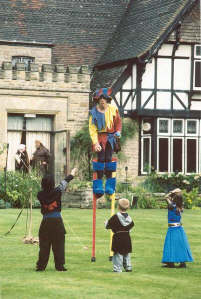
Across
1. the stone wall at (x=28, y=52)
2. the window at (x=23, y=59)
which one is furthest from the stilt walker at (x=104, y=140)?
the window at (x=23, y=59)

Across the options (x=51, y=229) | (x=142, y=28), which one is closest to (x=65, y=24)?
(x=142, y=28)

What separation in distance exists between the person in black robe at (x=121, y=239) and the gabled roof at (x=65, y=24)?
22.4 meters

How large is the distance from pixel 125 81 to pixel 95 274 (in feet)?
69.5

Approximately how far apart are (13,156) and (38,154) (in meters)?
3.55

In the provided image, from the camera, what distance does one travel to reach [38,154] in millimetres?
28281

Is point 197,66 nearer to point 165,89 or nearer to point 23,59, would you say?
point 165,89

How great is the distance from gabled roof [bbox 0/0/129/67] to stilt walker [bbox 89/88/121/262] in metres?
20.9

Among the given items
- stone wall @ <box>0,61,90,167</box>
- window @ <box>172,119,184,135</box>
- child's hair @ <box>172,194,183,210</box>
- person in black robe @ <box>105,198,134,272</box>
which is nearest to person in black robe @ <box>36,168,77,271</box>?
person in black robe @ <box>105,198,134,272</box>

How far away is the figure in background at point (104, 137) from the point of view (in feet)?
44.1

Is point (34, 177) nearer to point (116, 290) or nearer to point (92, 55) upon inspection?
point (92, 55)

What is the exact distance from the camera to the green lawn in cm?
1052

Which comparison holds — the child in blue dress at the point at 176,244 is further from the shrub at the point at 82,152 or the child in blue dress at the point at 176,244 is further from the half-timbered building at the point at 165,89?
the half-timbered building at the point at 165,89

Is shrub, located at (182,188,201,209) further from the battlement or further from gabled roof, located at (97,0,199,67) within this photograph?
the battlement

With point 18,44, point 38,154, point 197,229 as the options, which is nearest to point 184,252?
point 197,229
